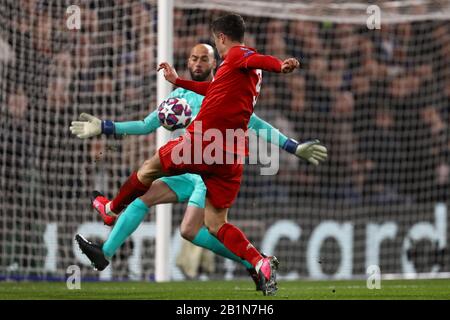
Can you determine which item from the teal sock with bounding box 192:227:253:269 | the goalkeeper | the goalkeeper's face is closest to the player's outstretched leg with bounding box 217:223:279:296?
the goalkeeper

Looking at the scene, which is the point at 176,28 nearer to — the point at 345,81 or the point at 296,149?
the point at 345,81

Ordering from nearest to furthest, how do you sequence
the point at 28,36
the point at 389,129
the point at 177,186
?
1. the point at 177,186
2. the point at 28,36
3. the point at 389,129

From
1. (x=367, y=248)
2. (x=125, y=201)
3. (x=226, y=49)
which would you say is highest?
(x=226, y=49)

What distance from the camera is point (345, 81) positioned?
42.8ft

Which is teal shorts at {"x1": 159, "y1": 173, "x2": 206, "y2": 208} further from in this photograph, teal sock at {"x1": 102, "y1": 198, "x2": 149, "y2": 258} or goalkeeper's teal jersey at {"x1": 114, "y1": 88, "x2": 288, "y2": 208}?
teal sock at {"x1": 102, "y1": 198, "x2": 149, "y2": 258}

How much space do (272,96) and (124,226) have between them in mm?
5015

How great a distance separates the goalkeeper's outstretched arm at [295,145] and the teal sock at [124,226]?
3.60 ft

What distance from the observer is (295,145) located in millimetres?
7602

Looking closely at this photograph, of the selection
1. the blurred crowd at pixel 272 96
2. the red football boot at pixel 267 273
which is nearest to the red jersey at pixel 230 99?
the red football boot at pixel 267 273

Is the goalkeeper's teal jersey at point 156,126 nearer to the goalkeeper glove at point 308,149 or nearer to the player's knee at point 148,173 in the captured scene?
the goalkeeper glove at point 308,149

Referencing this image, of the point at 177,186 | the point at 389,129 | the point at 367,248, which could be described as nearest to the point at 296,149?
the point at 177,186

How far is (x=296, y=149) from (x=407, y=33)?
227 inches

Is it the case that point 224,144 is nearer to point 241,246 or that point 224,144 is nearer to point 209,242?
point 241,246

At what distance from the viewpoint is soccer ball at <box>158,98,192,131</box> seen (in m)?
7.77
